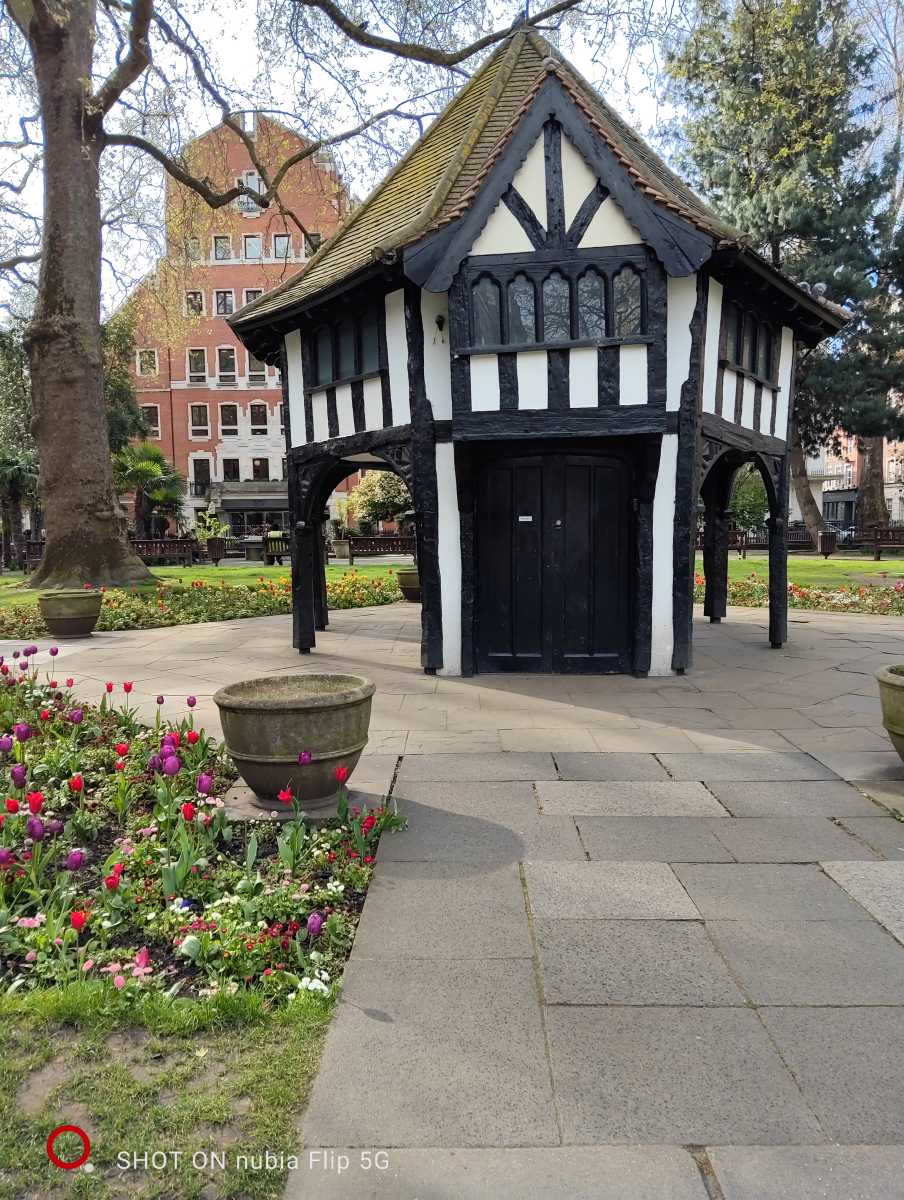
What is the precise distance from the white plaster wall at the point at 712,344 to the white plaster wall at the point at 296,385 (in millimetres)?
5085

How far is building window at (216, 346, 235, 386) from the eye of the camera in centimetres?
4906

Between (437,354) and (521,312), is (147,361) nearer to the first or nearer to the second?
(437,354)

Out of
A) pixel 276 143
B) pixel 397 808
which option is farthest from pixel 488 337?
pixel 276 143

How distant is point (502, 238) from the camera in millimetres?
7863

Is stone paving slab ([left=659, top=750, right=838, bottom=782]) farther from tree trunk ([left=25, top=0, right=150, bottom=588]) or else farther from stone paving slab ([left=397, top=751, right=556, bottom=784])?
tree trunk ([left=25, top=0, right=150, bottom=588])

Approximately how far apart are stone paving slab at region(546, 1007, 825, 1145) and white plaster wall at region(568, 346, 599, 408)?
6.28 metres

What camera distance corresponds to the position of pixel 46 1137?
2119 mm

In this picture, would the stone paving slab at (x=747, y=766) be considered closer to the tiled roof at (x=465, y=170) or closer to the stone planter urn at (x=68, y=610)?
the tiled roof at (x=465, y=170)

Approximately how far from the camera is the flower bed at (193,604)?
13141 mm

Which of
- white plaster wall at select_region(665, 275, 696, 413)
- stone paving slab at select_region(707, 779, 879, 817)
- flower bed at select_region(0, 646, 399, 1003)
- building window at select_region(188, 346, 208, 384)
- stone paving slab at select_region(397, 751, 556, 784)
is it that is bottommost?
stone paving slab at select_region(707, 779, 879, 817)

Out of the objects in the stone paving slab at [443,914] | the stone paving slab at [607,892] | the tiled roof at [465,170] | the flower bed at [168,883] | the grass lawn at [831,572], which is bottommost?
the stone paving slab at [607,892]

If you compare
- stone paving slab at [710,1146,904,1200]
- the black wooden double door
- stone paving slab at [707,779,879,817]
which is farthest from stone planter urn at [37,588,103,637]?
stone paving slab at [710,1146,904,1200]

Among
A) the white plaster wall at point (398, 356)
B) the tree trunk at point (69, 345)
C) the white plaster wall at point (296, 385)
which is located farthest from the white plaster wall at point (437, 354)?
the tree trunk at point (69, 345)

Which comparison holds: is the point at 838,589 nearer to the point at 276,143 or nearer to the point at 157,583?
the point at 157,583
